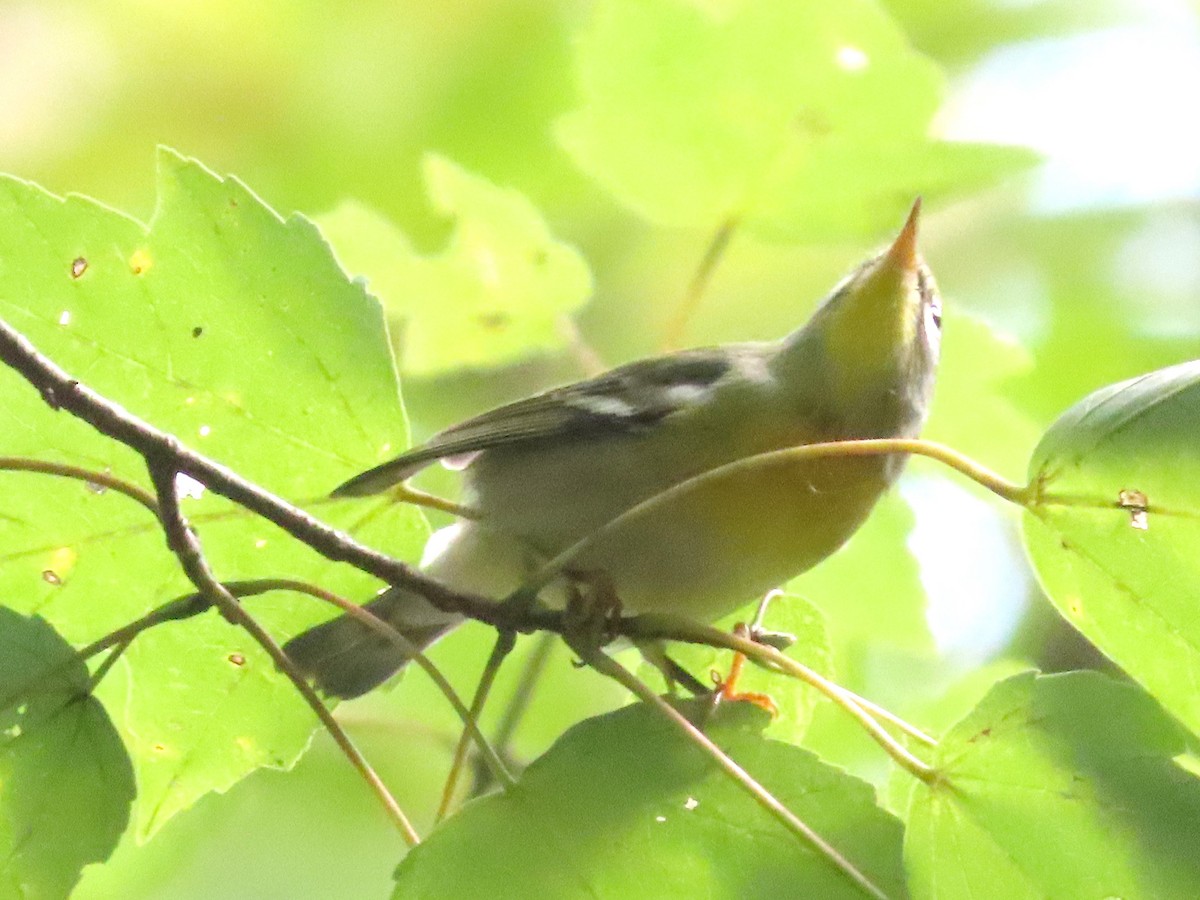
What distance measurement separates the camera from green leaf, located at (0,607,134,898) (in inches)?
63.5

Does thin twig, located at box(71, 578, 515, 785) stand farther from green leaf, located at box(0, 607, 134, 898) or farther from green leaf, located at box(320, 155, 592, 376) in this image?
green leaf, located at box(320, 155, 592, 376)

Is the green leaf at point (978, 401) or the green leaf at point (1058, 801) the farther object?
the green leaf at point (978, 401)

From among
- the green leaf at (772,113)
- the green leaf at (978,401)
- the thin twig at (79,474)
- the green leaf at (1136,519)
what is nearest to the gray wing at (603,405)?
the green leaf at (772,113)

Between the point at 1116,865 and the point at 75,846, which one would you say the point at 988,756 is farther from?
the point at 75,846

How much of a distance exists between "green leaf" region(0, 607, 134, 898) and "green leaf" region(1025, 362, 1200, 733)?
44.5 inches

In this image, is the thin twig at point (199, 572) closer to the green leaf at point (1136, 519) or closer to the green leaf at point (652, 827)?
the green leaf at point (652, 827)

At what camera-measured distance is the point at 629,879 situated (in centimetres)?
158

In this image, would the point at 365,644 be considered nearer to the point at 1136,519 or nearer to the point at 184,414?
the point at 184,414

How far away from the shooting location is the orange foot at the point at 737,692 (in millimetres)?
1794

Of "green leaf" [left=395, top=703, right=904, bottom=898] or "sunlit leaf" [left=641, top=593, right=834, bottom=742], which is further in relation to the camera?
"sunlit leaf" [left=641, top=593, right=834, bottom=742]

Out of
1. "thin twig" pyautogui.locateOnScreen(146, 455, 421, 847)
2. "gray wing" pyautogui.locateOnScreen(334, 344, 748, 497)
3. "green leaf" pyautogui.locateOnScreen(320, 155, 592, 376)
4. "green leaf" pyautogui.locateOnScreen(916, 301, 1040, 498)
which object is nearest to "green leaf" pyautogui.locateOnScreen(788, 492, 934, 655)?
"green leaf" pyautogui.locateOnScreen(916, 301, 1040, 498)

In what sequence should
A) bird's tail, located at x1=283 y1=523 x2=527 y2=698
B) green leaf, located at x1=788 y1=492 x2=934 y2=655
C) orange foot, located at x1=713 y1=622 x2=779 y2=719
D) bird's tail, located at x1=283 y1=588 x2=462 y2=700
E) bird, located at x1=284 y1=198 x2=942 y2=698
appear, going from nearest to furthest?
orange foot, located at x1=713 y1=622 x2=779 y2=719 < bird, located at x1=284 y1=198 x2=942 y2=698 < bird's tail, located at x1=283 y1=588 x2=462 y2=700 < bird's tail, located at x1=283 y1=523 x2=527 y2=698 < green leaf, located at x1=788 y1=492 x2=934 y2=655

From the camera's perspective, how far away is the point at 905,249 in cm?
233

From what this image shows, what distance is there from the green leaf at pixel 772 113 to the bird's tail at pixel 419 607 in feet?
2.27
